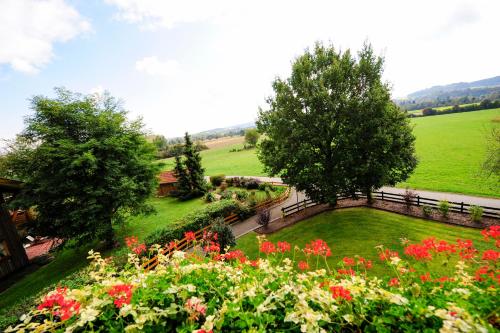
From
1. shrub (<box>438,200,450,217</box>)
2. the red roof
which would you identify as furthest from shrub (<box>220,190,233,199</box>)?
shrub (<box>438,200,450,217</box>)

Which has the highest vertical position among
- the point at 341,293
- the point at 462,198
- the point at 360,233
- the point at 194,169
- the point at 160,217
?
the point at 341,293

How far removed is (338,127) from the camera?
15.6m

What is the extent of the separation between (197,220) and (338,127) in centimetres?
1263

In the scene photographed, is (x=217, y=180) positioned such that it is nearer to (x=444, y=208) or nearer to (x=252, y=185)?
(x=252, y=185)

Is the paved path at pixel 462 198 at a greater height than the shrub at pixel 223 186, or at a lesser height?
lesser

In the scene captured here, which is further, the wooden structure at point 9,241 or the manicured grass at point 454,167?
the manicured grass at point 454,167

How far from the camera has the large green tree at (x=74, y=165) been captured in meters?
13.9

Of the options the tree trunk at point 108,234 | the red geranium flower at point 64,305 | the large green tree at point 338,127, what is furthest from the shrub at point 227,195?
the red geranium flower at point 64,305

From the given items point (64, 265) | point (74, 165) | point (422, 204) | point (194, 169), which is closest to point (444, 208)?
point (422, 204)

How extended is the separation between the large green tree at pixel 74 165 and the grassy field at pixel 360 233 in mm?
9943

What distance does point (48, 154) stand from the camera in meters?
13.0

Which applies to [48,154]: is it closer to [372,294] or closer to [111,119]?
[111,119]

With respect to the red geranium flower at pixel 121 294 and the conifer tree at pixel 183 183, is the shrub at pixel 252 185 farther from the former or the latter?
the red geranium flower at pixel 121 294

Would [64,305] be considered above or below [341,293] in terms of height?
above
